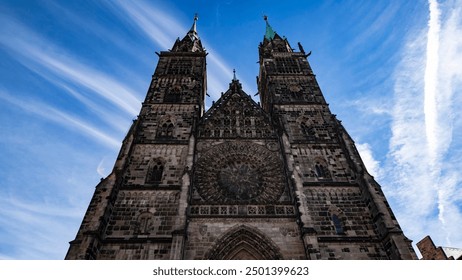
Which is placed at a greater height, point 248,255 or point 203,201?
point 203,201

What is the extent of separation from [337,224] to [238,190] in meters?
5.62

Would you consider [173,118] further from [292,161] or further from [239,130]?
[292,161]

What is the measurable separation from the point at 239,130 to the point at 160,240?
29.8 feet

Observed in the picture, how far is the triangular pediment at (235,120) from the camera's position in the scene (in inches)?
730

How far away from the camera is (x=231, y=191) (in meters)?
15.4

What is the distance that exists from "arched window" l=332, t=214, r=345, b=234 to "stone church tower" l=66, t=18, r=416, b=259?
0.05 m

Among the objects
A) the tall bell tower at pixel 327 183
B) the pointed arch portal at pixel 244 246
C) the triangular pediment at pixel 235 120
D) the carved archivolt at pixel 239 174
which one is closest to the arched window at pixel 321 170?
the tall bell tower at pixel 327 183

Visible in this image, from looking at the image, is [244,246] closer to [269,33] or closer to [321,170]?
[321,170]

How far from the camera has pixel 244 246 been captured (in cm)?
1324

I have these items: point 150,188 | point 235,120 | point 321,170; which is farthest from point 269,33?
point 150,188

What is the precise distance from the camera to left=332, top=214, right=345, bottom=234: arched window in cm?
1366

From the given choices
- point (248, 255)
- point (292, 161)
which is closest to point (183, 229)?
point (248, 255)

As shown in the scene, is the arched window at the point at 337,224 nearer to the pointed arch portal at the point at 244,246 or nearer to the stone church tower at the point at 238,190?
the stone church tower at the point at 238,190

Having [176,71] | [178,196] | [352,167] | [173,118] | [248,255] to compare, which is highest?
[176,71]
